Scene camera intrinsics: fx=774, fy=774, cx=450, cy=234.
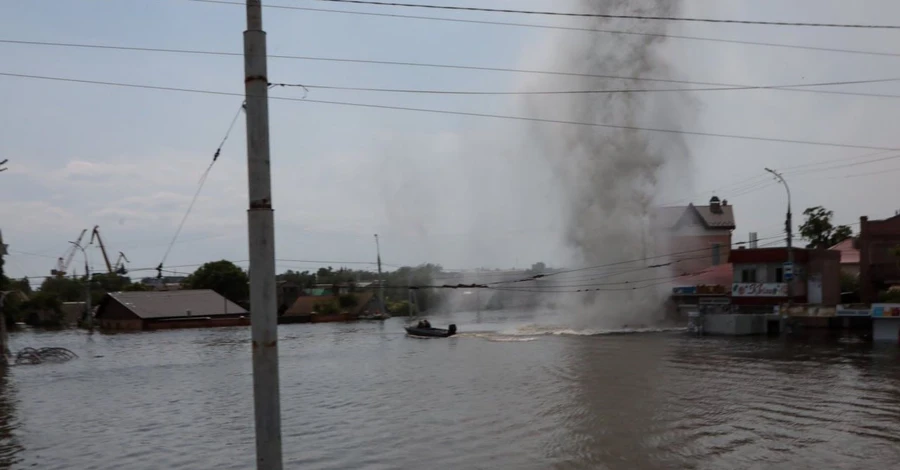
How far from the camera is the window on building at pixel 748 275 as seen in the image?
63.6 metres

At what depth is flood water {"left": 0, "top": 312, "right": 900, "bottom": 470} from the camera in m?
21.9

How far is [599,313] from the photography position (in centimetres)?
8125

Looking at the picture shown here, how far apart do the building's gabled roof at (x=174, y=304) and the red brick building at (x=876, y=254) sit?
83.1m

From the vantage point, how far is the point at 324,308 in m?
125

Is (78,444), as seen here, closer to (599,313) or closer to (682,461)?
(682,461)

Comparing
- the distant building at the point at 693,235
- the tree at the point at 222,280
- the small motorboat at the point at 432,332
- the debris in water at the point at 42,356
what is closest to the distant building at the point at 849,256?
the distant building at the point at 693,235

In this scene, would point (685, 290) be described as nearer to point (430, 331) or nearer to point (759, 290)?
point (759, 290)

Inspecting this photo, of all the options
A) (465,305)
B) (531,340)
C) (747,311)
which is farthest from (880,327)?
(465,305)

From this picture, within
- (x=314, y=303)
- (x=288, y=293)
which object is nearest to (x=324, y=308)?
(x=314, y=303)

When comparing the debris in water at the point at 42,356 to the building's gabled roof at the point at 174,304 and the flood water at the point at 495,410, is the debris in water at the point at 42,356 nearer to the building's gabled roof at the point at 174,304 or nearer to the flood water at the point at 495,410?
the flood water at the point at 495,410

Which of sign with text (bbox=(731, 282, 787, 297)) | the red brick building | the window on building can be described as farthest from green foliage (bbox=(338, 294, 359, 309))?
the red brick building

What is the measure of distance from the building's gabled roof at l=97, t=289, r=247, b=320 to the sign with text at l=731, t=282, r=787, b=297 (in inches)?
2906

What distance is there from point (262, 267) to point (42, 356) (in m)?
62.4

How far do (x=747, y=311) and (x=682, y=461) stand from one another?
47300 millimetres
